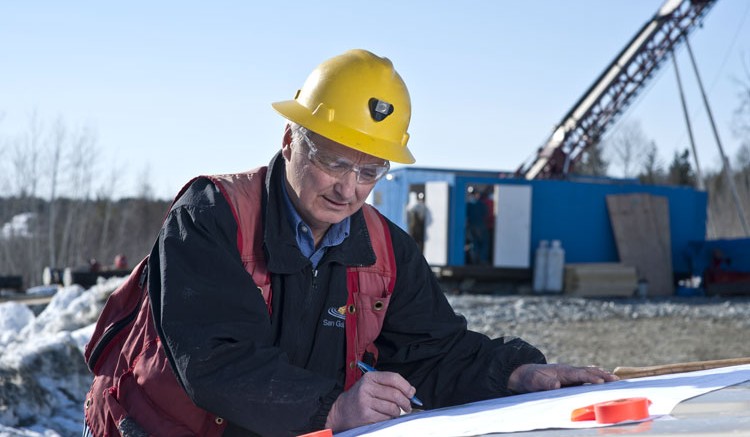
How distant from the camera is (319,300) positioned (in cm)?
277

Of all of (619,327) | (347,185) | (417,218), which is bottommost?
(619,327)

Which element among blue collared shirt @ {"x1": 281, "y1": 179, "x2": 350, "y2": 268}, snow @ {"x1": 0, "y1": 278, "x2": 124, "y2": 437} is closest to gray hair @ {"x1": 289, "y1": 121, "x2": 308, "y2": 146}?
blue collared shirt @ {"x1": 281, "y1": 179, "x2": 350, "y2": 268}

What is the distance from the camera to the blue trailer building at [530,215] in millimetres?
18969

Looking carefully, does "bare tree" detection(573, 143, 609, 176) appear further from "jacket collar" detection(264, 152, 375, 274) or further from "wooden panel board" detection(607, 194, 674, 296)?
"jacket collar" detection(264, 152, 375, 274)

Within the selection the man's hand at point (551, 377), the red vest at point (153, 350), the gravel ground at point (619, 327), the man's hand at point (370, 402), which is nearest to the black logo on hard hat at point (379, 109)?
the red vest at point (153, 350)

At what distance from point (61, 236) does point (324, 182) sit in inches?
1531

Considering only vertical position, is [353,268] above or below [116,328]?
above

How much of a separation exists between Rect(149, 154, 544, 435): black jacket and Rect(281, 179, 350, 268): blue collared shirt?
31mm

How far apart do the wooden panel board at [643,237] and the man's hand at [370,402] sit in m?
17.9

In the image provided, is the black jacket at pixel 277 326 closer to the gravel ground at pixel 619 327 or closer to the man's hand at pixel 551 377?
the man's hand at pixel 551 377

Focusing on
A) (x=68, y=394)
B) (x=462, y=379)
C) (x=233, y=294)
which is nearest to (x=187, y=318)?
(x=233, y=294)

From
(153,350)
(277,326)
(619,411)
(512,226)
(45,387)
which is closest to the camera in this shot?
(619,411)

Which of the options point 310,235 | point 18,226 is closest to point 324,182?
point 310,235

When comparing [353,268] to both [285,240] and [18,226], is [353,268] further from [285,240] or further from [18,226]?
[18,226]
